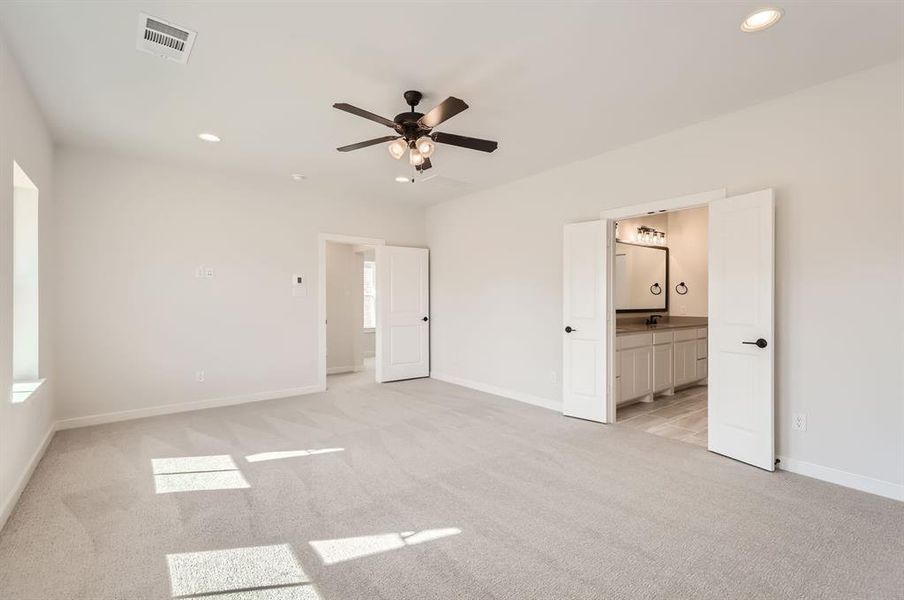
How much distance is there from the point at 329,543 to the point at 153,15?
2922mm

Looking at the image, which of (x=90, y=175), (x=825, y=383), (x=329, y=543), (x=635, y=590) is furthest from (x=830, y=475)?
(x=90, y=175)

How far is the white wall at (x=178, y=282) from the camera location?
4.12 m

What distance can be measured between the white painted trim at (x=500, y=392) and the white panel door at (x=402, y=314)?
468 mm

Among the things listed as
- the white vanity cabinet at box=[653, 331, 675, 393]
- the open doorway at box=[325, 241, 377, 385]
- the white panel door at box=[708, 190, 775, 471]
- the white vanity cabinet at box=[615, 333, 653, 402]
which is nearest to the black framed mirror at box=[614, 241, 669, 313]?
the white vanity cabinet at box=[653, 331, 675, 393]

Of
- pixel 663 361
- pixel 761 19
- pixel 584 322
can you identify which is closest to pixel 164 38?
pixel 761 19

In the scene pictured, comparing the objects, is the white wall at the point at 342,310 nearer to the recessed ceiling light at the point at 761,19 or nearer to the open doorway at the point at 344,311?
the open doorway at the point at 344,311

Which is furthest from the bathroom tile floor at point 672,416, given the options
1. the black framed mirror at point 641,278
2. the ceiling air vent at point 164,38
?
the ceiling air vent at point 164,38

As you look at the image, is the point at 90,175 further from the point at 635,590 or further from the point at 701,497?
the point at 701,497

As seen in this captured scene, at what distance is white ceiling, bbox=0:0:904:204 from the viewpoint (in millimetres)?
2156

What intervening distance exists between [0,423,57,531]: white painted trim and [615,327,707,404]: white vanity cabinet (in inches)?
191

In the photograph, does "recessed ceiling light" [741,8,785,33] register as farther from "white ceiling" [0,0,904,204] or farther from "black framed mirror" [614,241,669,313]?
"black framed mirror" [614,241,669,313]

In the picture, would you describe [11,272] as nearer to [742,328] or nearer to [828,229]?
[742,328]

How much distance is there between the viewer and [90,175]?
4.16 metres

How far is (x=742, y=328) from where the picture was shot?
10.4 feet
